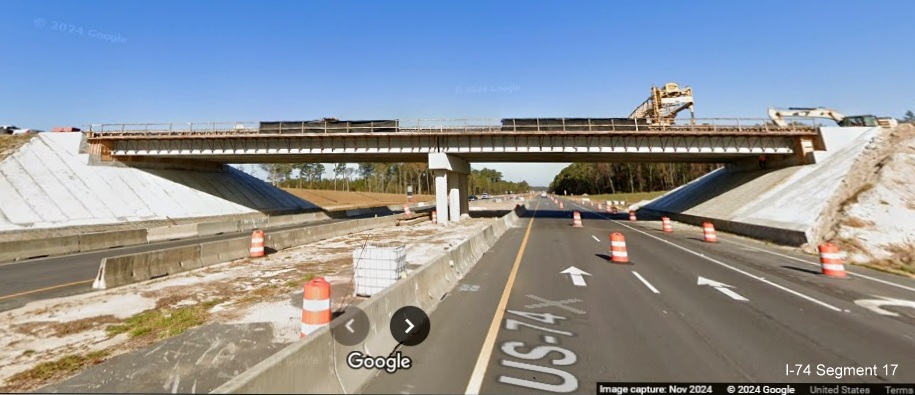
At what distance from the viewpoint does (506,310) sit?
6.72 m

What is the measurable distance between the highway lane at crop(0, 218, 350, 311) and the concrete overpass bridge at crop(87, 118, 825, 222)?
17625 millimetres

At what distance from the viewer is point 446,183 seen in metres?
32.2

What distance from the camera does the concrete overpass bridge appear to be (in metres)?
28.3

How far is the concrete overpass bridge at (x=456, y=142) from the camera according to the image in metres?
28.3

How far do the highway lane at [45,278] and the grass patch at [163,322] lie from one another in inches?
142

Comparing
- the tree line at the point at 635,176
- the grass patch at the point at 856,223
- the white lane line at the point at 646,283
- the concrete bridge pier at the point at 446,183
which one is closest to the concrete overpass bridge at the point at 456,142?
the concrete bridge pier at the point at 446,183

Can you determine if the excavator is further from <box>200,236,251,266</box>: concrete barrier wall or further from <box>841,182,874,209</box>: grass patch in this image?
<box>200,236,251,266</box>: concrete barrier wall

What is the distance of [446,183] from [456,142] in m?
3.92

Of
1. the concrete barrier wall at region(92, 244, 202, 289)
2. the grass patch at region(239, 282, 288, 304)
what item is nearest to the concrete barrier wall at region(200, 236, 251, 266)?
the concrete barrier wall at region(92, 244, 202, 289)

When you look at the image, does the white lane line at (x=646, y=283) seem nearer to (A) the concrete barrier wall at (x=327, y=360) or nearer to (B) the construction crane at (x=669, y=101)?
(A) the concrete barrier wall at (x=327, y=360)

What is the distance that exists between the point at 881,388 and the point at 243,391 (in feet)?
21.8

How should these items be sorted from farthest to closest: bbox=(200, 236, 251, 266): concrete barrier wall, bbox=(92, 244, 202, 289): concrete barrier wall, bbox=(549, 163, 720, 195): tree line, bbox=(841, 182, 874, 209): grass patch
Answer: bbox=(549, 163, 720, 195): tree line < bbox=(841, 182, 874, 209): grass patch < bbox=(200, 236, 251, 266): concrete barrier wall < bbox=(92, 244, 202, 289): concrete barrier wall

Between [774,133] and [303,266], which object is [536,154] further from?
[303,266]

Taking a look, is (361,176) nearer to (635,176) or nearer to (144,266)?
(635,176)
